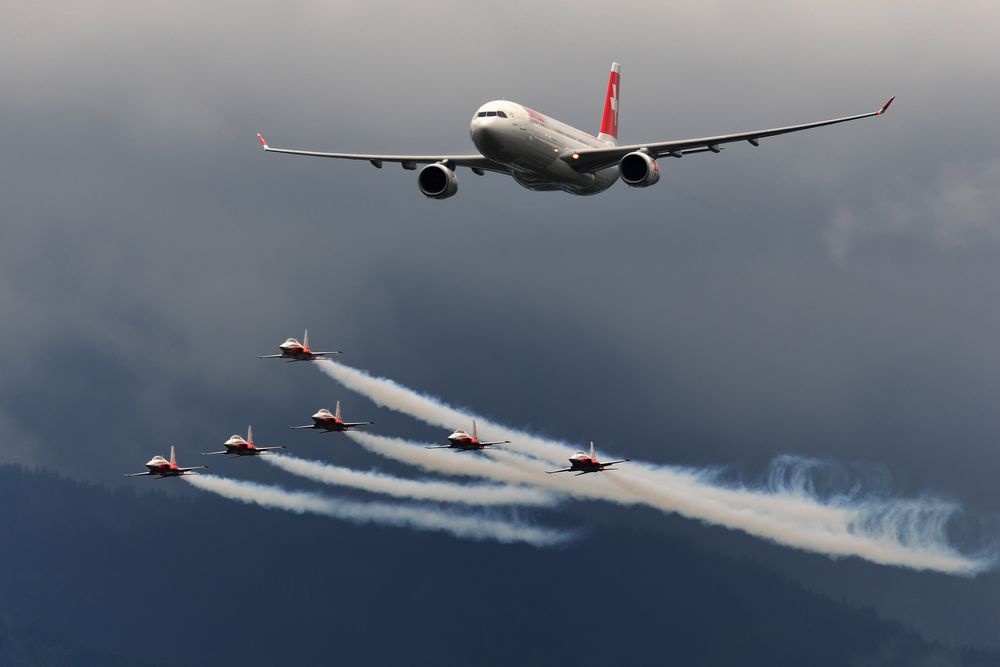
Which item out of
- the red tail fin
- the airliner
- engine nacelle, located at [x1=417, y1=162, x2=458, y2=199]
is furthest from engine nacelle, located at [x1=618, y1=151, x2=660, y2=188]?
the red tail fin

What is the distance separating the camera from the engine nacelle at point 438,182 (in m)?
87.0

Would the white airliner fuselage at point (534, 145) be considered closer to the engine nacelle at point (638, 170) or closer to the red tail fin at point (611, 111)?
the engine nacelle at point (638, 170)

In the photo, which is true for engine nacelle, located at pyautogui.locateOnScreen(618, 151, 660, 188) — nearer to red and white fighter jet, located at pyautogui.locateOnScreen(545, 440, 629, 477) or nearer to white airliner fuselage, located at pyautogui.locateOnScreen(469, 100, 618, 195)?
white airliner fuselage, located at pyautogui.locateOnScreen(469, 100, 618, 195)

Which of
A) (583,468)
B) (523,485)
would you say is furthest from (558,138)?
(523,485)

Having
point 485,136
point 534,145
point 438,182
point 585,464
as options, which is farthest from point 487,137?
point 585,464

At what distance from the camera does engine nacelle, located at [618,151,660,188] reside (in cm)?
8325

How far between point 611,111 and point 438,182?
22.7 metres

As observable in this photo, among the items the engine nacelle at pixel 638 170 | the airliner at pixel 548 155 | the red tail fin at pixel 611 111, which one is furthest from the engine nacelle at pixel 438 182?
the red tail fin at pixel 611 111

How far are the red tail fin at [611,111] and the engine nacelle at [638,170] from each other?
58.8 ft

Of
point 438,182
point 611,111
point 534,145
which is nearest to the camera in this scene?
point 534,145

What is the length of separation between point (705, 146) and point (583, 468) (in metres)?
22.1

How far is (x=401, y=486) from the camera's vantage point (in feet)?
372

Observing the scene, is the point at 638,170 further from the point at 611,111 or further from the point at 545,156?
the point at 611,111

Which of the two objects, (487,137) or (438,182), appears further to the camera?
(438,182)
